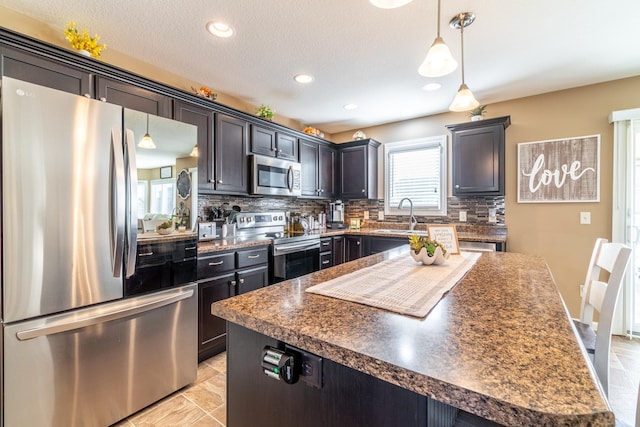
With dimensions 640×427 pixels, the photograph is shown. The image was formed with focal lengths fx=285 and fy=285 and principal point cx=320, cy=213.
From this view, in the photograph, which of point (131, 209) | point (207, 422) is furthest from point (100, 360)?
point (131, 209)

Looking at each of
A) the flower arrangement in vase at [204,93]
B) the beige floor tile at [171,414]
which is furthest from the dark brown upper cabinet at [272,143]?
the beige floor tile at [171,414]

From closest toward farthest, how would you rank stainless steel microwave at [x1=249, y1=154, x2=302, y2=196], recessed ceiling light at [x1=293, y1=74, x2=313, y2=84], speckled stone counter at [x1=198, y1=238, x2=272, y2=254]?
speckled stone counter at [x1=198, y1=238, x2=272, y2=254], recessed ceiling light at [x1=293, y1=74, x2=313, y2=84], stainless steel microwave at [x1=249, y1=154, x2=302, y2=196]

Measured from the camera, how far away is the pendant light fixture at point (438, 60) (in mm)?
1416

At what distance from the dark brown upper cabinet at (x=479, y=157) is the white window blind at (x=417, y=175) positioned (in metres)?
0.39

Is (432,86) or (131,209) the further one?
(432,86)

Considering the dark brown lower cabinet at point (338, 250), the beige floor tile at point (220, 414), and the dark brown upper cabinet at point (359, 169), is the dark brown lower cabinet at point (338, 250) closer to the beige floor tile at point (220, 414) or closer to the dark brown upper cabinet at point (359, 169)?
the dark brown upper cabinet at point (359, 169)

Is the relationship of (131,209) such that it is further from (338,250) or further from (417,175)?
(417,175)

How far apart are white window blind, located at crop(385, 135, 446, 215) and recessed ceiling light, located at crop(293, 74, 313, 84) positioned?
182 cm

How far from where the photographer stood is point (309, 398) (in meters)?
0.78

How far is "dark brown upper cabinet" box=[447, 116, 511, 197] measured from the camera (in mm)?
3119

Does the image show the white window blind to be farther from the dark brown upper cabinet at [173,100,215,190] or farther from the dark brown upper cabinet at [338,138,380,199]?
the dark brown upper cabinet at [173,100,215,190]

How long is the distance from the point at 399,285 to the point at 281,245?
1884 mm

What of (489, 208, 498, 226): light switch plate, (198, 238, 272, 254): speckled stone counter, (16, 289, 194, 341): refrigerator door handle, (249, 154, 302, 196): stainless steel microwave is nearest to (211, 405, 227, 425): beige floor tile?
(16, 289, 194, 341): refrigerator door handle

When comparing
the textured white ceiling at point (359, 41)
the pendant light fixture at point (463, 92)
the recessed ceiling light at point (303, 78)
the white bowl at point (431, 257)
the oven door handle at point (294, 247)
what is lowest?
the oven door handle at point (294, 247)
